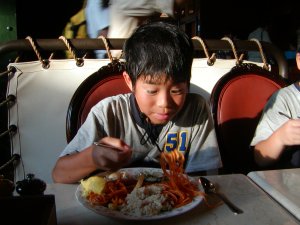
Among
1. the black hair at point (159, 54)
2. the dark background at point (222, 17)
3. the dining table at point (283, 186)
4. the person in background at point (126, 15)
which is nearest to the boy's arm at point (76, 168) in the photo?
the black hair at point (159, 54)

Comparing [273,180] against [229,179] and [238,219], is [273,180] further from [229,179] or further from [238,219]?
[238,219]

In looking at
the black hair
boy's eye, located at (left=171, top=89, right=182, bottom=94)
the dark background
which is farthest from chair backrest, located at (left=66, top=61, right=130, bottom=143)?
the dark background

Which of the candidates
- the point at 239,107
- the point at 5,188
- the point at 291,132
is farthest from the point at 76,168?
the point at 239,107

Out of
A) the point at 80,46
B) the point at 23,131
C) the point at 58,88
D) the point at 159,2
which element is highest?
the point at 159,2

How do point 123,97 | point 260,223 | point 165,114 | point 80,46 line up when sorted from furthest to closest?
point 80,46 → point 123,97 → point 165,114 → point 260,223

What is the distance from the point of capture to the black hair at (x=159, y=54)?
4.39ft

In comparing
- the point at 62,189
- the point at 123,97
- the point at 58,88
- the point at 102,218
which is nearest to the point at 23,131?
the point at 58,88

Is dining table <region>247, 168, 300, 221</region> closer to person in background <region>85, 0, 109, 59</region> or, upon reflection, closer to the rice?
the rice

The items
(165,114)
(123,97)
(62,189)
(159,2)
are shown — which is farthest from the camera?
(159,2)

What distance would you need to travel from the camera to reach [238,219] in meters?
0.96

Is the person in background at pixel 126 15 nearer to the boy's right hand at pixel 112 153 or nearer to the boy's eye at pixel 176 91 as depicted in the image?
the boy's eye at pixel 176 91

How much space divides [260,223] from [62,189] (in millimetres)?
637

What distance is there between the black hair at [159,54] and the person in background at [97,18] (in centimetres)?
118

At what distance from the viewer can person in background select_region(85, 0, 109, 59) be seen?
104 inches
